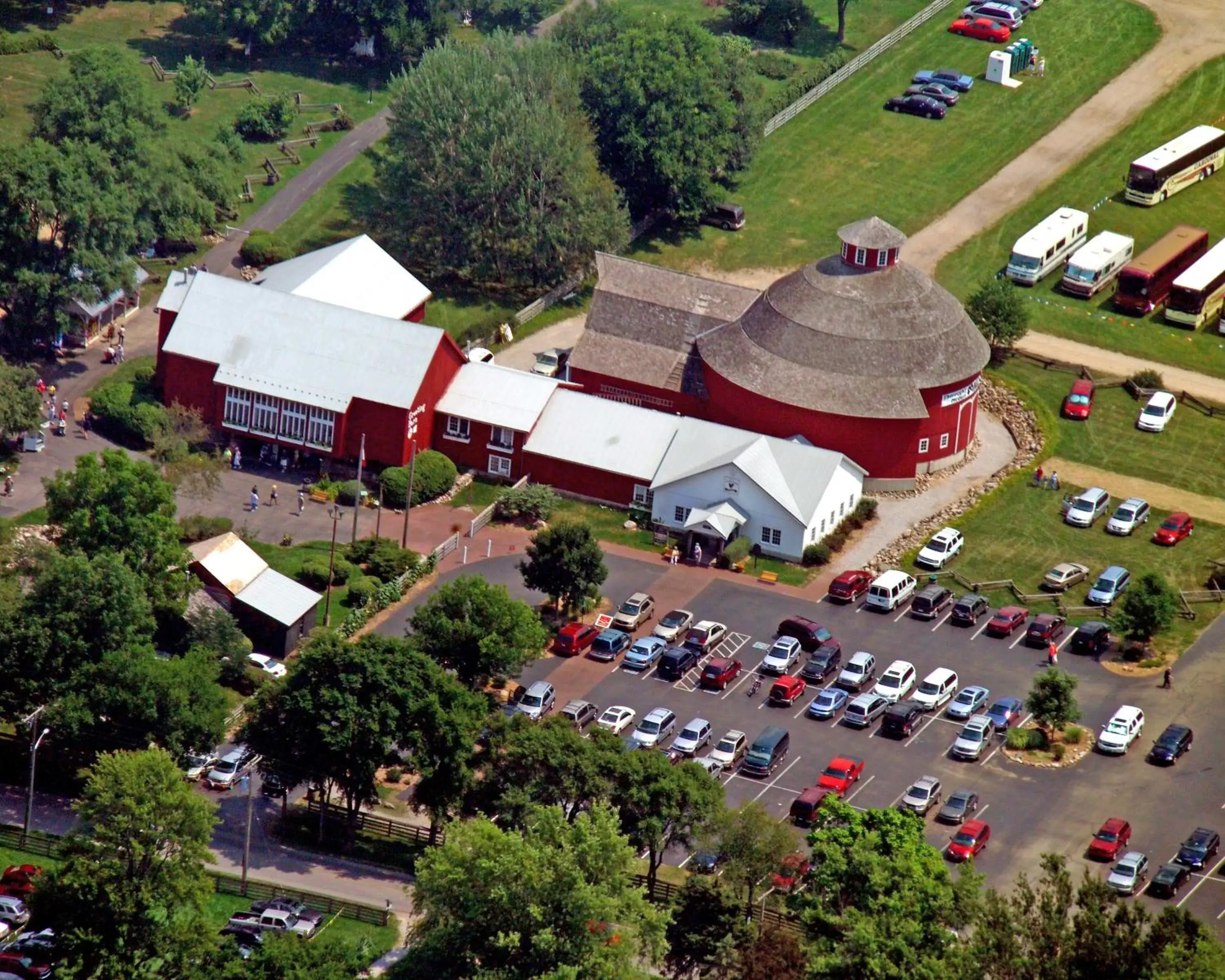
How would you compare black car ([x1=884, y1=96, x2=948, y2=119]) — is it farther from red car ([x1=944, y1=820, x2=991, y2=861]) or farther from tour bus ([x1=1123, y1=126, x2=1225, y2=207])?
red car ([x1=944, y1=820, x2=991, y2=861])

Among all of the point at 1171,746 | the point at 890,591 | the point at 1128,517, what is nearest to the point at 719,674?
the point at 890,591

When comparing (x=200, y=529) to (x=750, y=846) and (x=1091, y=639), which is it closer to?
(x=750, y=846)

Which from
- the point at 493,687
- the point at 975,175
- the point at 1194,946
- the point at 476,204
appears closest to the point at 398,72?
the point at 476,204

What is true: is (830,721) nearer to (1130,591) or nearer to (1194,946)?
(1130,591)

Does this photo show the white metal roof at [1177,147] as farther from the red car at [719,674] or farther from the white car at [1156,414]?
the red car at [719,674]

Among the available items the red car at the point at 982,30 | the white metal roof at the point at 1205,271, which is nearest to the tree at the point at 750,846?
the white metal roof at the point at 1205,271
